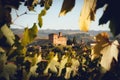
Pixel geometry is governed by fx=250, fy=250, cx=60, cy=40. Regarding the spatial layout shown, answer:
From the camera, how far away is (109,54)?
2.74ft

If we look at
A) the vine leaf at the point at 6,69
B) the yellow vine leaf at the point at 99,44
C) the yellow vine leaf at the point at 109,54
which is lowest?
the yellow vine leaf at the point at 109,54

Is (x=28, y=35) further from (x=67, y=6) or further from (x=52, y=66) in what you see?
(x=52, y=66)

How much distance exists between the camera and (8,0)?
1551 millimetres

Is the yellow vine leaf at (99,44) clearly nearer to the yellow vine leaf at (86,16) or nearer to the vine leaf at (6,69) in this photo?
the yellow vine leaf at (86,16)

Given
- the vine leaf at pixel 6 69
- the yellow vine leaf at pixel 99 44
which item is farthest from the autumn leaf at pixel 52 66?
the yellow vine leaf at pixel 99 44

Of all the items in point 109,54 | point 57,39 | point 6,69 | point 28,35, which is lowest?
point 109,54

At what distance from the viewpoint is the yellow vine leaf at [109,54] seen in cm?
78

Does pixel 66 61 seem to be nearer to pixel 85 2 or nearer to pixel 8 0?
pixel 8 0

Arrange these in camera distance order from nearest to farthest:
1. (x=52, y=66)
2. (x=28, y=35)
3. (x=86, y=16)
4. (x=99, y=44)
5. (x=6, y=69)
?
(x=86, y=16)
(x=99, y=44)
(x=28, y=35)
(x=6, y=69)
(x=52, y=66)

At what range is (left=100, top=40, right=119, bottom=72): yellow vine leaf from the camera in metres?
0.78

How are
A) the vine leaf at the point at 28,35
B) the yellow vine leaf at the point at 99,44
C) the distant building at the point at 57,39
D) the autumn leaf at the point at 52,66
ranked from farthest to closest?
the distant building at the point at 57,39
the autumn leaf at the point at 52,66
the vine leaf at the point at 28,35
the yellow vine leaf at the point at 99,44

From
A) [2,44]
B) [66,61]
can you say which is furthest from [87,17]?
[66,61]

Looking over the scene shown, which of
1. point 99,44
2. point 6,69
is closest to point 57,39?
point 6,69

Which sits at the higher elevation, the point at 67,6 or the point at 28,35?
the point at 28,35
